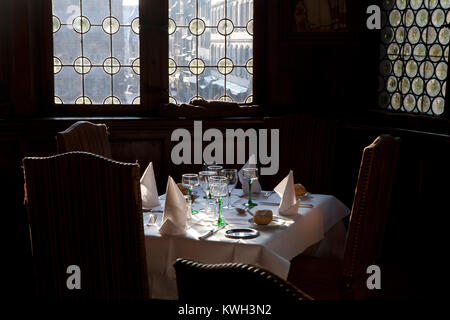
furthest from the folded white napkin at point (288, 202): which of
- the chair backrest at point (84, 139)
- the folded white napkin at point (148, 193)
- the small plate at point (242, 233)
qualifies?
the chair backrest at point (84, 139)

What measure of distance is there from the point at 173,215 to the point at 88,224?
46cm

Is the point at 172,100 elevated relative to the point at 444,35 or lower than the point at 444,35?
lower

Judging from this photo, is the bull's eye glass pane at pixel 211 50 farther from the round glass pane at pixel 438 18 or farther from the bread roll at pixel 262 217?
the bread roll at pixel 262 217

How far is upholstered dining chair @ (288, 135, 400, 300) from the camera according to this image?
124 inches

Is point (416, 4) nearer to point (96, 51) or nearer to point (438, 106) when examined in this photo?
point (438, 106)

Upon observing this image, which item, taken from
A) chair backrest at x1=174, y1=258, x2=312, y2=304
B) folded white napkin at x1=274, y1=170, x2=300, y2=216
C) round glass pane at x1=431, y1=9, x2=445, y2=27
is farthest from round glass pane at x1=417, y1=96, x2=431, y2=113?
chair backrest at x1=174, y1=258, x2=312, y2=304

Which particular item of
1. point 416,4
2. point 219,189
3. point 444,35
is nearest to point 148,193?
point 219,189

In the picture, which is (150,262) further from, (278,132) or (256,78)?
(256,78)

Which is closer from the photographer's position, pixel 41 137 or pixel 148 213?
pixel 148 213

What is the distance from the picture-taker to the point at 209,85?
506cm

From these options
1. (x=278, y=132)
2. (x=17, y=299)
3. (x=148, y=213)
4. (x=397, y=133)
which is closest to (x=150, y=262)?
(x=148, y=213)

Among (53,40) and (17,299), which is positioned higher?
(53,40)

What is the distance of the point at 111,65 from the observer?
4.86 m

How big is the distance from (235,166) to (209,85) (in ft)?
2.23
